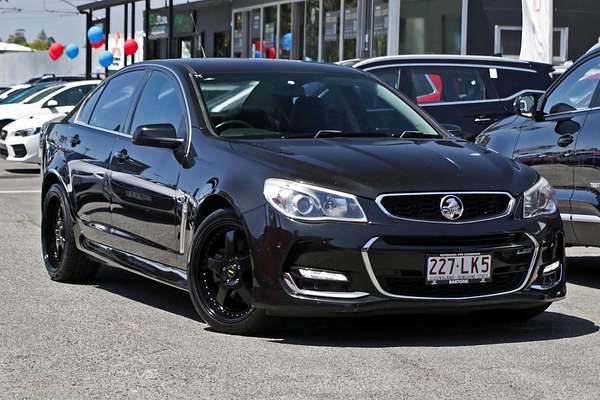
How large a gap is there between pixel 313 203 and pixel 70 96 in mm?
18238

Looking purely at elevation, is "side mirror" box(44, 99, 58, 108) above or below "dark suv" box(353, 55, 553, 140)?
below

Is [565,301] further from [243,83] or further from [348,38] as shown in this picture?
[348,38]

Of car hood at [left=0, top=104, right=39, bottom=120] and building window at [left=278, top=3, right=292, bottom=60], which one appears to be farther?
building window at [left=278, top=3, right=292, bottom=60]

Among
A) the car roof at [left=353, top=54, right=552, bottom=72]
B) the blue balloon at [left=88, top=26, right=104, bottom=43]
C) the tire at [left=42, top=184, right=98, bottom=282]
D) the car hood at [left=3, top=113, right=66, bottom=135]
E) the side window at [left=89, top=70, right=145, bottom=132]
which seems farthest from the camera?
the blue balloon at [left=88, top=26, right=104, bottom=43]

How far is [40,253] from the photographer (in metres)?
10.4

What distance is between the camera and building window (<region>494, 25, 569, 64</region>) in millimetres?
29516

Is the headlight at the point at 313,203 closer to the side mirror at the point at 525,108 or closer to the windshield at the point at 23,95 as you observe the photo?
the side mirror at the point at 525,108

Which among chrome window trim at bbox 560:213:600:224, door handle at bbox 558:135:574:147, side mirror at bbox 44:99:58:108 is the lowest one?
chrome window trim at bbox 560:213:600:224

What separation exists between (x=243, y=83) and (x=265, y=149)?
3.21 ft

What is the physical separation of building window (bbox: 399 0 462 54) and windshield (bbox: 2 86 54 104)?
863 centimetres

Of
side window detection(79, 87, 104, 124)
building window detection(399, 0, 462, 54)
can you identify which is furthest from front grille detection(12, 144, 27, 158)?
side window detection(79, 87, 104, 124)

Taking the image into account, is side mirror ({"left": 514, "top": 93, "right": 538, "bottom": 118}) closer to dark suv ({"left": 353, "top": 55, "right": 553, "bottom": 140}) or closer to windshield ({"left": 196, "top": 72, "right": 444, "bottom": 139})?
windshield ({"left": 196, "top": 72, "right": 444, "bottom": 139})

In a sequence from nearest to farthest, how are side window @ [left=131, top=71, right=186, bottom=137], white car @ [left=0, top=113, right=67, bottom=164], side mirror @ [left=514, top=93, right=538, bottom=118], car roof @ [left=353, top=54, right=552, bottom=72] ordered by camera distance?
side window @ [left=131, top=71, right=186, bottom=137]
side mirror @ [left=514, top=93, right=538, bottom=118]
car roof @ [left=353, top=54, right=552, bottom=72]
white car @ [left=0, top=113, right=67, bottom=164]

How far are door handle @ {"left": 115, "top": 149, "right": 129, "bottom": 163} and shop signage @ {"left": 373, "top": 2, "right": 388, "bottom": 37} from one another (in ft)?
77.2
